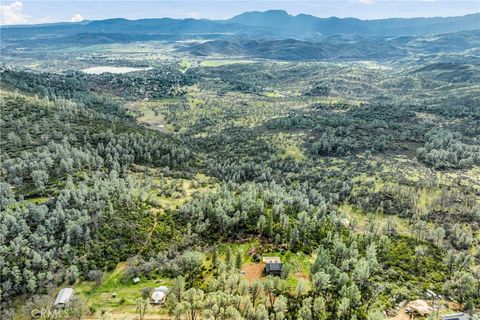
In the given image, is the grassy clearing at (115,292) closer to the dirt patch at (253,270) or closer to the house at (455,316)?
the dirt patch at (253,270)

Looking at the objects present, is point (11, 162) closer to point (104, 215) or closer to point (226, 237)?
point (104, 215)

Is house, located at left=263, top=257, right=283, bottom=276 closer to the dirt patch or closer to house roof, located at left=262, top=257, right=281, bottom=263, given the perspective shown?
house roof, located at left=262, top=257, right=281, bottom=263

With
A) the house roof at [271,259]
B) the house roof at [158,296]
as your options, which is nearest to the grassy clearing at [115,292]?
the house roof at [158,296]

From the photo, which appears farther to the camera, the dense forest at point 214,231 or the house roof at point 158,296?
the dense forest at point 214,231

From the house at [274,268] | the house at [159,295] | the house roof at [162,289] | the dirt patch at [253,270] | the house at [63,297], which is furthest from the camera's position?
the dirt patch at [253,270]

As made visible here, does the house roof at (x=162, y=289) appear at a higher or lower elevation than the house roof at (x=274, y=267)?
lower

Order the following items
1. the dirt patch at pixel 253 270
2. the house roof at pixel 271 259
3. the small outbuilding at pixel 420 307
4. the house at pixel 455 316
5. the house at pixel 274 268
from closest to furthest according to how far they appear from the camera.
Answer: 1. the house at pixel 455 316
2. the small outbuilding at pixel 420 307
3. the house at pixel 274 268
4. the dirt patch at pixel 253 270
5. the house roof at pixel 271 259

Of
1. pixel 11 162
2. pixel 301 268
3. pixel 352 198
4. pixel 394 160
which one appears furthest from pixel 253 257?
pixel 394 160

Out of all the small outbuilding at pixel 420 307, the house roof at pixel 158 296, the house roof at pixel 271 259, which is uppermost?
the house roof at pixel 158 296
